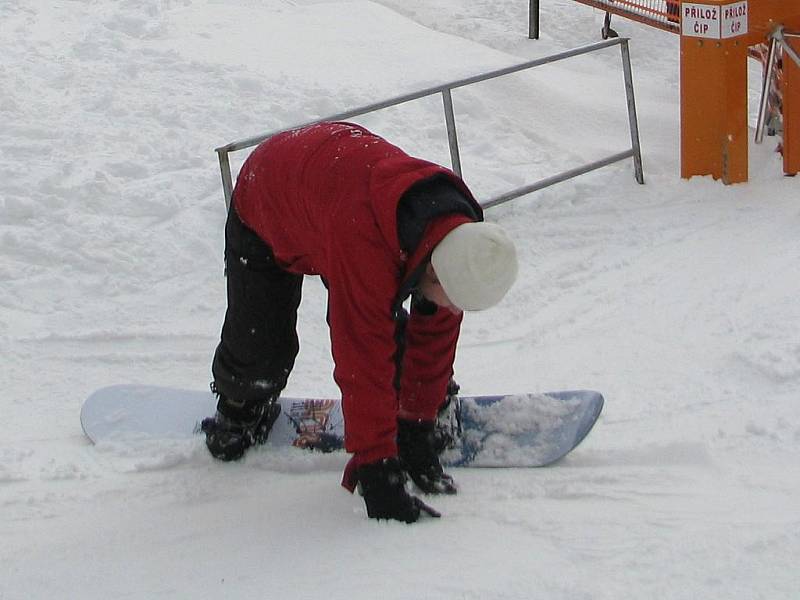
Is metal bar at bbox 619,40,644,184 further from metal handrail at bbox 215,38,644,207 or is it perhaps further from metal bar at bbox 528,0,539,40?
metal bar at bbox 528,0,539,40

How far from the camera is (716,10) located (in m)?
6.27

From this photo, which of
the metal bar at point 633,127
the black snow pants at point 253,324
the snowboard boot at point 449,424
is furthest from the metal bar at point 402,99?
the snowboard boot at point 449,424

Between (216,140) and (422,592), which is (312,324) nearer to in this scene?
(216,140)

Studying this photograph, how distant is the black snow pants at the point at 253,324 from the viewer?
3738 millimetres

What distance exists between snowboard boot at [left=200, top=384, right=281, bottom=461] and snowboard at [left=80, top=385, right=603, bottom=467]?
0.34ft

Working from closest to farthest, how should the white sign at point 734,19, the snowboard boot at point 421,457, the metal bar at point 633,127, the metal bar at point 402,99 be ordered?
the snowboard boot at point 421,457, the metal bar at point 402,99, the white sign at point 734,19, the metal bar at point 633,127

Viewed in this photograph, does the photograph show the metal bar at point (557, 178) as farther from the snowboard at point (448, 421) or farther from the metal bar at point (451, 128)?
the snowboard at point (448, 421)

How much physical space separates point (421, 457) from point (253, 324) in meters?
0.75

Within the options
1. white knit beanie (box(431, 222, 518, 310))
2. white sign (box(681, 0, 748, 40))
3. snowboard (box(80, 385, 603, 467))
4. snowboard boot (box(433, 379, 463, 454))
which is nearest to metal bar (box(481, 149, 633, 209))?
white sign (box(681, 0, 748, 40))

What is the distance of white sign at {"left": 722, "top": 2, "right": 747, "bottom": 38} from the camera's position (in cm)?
628

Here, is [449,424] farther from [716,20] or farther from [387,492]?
[716,20]

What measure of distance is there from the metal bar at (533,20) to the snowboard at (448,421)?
6669 millimetres

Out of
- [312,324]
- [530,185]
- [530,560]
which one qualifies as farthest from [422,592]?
[530,185]

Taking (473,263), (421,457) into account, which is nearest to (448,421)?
(421,457)
